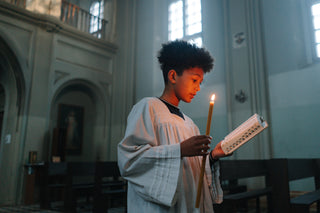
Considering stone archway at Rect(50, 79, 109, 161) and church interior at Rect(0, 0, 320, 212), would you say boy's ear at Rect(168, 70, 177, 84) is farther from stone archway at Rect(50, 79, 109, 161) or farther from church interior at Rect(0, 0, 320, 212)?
stone archway at Rect(50, 79, 109, 161)

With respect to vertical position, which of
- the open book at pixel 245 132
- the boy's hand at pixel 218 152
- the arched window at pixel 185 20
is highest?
the arched window at pixel 185 20

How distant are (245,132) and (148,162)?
437 mm

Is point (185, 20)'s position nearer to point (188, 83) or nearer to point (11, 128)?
point (11, 128)

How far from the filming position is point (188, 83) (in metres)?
1.43

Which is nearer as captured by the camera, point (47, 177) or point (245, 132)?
point (245, 132)

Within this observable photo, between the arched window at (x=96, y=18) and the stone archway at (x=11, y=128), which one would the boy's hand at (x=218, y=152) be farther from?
the arched window at (x=96, y=18)

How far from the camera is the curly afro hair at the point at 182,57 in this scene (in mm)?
1458

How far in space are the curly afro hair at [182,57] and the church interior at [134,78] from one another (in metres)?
1.93

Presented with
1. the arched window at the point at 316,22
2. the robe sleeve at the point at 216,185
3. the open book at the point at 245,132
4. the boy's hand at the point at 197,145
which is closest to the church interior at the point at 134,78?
the arched window at the point at 316,22

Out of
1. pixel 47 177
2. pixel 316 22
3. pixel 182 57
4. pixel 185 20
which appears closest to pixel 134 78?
pixel 185 20

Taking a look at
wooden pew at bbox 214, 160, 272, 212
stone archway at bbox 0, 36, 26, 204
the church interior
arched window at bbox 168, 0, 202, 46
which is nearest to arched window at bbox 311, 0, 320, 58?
the church interior

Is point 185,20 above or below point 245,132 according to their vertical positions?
above

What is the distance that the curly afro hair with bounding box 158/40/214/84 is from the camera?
1458mm

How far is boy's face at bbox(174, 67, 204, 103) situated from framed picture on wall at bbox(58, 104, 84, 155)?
23.5 feet
